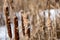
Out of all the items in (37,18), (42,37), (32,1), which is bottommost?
(42,37)

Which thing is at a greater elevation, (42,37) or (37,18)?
(37,18)

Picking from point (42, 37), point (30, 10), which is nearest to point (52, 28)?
point (42, 37)

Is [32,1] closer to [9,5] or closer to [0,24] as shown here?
[9,5]

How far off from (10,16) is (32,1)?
0.16m

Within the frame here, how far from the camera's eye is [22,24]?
714 mm

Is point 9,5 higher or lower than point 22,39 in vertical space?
higher

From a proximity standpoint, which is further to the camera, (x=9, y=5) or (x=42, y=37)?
(x=42, y=37)

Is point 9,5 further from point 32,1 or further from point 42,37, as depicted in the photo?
point 42,37

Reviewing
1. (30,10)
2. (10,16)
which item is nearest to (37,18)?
(30,10)

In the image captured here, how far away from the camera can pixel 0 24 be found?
2.84 feet

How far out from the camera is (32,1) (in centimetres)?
77

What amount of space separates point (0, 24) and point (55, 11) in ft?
1.25

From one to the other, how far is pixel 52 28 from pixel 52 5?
15 centimetres

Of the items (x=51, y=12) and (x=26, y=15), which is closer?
(x=26, y=15)
